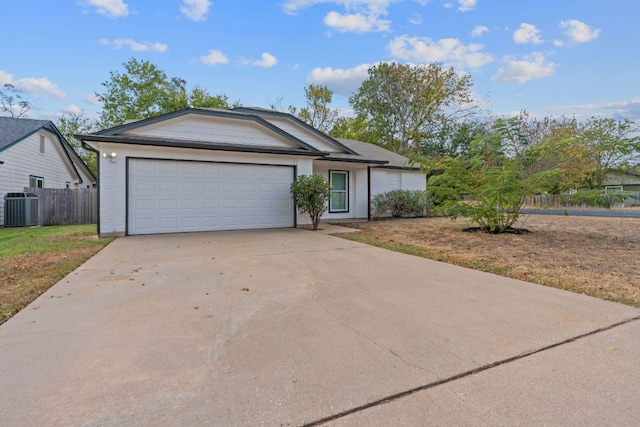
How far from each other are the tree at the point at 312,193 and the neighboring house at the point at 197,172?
0.88m

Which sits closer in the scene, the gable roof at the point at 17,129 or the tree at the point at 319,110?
the gable roof at the point at 17,129

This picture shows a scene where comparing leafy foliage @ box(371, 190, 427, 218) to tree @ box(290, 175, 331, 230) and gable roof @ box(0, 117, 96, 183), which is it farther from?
gable roof @ box(0, 117, 96, 183)

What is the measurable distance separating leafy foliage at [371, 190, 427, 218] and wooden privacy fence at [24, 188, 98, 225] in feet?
38.7

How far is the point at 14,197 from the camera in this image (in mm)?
12922

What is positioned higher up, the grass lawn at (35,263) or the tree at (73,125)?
the tree at (73,125)

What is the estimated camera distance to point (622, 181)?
34656mm

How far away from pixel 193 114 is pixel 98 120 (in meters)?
25.7

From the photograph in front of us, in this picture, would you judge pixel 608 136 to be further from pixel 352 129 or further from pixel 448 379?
pixel 448 379

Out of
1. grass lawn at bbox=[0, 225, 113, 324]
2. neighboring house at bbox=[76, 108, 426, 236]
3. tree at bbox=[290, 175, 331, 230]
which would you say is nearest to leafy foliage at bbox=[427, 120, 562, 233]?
tree at bbox=[290, 175, 331, 230]

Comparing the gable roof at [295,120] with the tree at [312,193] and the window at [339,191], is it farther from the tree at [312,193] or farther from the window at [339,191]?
the tree at [312,193]

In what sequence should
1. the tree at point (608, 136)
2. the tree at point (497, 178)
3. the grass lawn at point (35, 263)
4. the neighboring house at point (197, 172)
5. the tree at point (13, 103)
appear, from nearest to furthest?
the grass lawn at point (35, 263)
the tree at point (497, 178)
the neighboring house at point (197, 172)
the tree at point (13, 103)
the tree at point (608, 136)

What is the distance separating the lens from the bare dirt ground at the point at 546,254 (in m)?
4.54

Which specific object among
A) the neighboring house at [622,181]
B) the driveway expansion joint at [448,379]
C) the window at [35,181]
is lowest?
the driveway expansion joint at [448,379]

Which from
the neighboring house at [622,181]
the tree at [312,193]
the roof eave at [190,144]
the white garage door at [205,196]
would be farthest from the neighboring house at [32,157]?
the neighboring house at [622,181]
